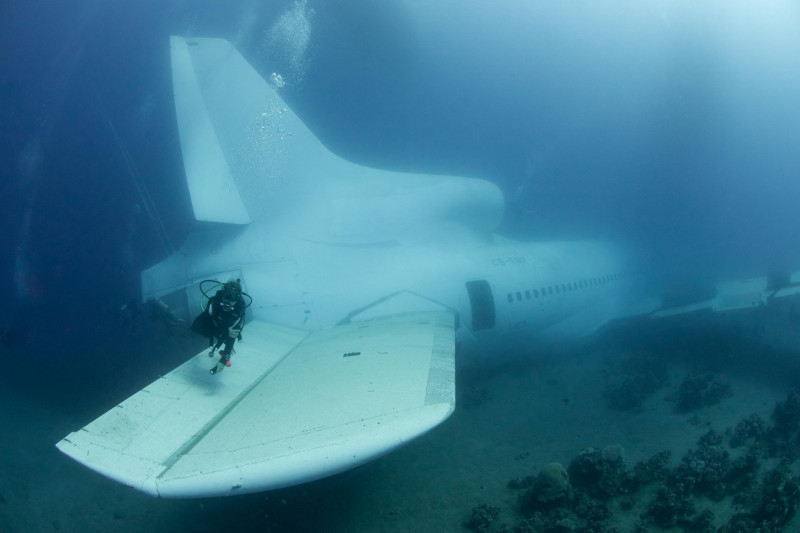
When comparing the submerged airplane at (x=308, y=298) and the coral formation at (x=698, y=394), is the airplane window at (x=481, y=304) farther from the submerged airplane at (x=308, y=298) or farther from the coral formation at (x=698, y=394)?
the coral formation at (x=698, y=394)

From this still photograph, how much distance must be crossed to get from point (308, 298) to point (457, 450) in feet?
13.5

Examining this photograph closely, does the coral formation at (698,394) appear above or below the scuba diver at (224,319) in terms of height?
below

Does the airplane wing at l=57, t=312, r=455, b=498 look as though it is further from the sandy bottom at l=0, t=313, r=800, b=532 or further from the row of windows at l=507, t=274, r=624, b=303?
the row of windows at l=507, t=274, r=624, b=303

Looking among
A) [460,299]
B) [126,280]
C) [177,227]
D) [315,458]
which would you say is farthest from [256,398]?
[177,227]

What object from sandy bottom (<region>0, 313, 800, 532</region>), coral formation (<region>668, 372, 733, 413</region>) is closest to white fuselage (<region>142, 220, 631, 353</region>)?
sandy bottom (<region>0, 313, 800, 532</region>)

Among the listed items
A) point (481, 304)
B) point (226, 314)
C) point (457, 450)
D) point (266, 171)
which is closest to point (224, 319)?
point (226, 314)

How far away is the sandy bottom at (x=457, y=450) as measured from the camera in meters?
5.96

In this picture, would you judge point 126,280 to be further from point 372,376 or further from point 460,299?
point 372,376

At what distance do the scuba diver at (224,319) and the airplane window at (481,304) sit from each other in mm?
5552

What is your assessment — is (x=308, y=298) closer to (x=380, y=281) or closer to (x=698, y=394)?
(x=380, y=281)

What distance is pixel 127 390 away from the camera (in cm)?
1005

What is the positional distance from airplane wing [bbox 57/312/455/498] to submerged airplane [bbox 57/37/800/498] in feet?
0.06

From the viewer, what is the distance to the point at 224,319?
510cm

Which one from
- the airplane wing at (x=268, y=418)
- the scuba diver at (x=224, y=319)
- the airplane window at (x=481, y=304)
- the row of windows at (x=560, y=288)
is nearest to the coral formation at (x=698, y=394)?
the row of windows at (x=560, y=288)
